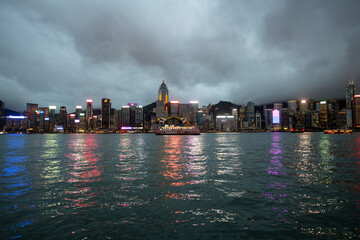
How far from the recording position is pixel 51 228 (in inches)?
384

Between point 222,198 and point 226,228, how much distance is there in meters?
4.77

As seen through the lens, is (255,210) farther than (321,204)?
No

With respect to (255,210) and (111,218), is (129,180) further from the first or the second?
(255,210)

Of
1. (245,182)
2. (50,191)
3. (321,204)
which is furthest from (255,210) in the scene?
(50,191)

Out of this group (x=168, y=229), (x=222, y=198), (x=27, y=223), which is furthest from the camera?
(x=222, y=198)

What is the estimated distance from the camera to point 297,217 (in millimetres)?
10953

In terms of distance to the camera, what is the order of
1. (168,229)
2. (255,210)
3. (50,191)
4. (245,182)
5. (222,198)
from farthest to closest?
(245,182), (50,191), (222,198), (255,210), (168,229)

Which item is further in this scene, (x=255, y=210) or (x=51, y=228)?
(x=255, y=210)

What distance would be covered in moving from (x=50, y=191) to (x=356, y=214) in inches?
841

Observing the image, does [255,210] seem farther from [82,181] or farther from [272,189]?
[82,181]

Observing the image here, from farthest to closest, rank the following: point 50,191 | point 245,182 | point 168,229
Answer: point 245,182
point 50,191
point 168,229

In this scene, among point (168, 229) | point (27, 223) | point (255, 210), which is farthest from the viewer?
point (255, 210)

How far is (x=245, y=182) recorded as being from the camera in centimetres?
1906

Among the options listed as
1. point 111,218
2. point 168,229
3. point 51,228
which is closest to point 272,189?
point 168,229
